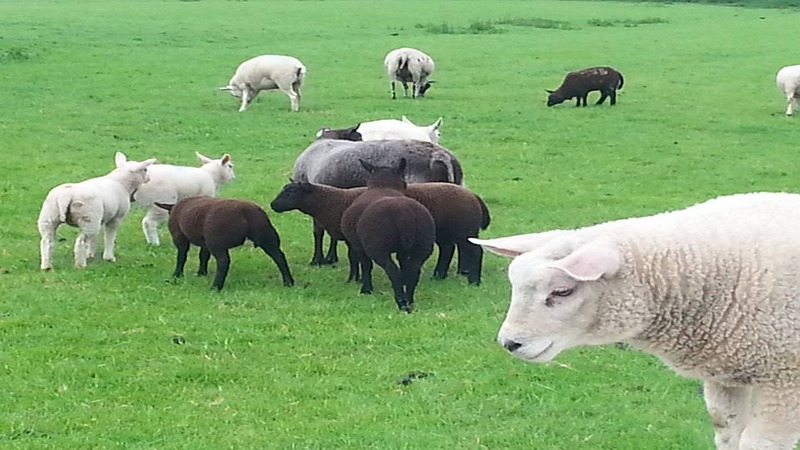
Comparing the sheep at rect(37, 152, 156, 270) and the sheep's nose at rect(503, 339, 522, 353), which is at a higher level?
the sheep's nose at rect(503, 339, 522, 353)

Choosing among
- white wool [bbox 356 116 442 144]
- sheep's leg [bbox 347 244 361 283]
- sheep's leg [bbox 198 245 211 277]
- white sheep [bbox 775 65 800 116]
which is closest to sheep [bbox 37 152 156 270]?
sheep's leg [bbox 198 245 211 277]

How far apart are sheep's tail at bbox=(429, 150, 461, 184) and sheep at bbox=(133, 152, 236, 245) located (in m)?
2.26

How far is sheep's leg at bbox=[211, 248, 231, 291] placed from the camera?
32.3 ft

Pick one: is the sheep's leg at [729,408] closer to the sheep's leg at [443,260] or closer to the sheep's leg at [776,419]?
the sheep's leg at [776,419]

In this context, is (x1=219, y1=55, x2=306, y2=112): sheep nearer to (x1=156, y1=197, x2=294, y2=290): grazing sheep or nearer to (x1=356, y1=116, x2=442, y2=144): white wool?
(x1=356, y1=116, x2=442, y2=144): white wool

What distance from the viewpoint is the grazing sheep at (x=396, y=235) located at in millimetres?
9266

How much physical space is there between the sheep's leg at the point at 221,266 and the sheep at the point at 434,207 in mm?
649

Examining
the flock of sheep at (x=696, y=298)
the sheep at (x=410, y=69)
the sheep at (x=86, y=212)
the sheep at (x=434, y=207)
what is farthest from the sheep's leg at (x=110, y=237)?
the sheep at (x=410, y=69)

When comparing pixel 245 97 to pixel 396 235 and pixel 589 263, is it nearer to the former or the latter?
pixel 396 235

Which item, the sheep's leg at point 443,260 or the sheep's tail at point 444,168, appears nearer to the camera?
the sheep's leg at point 443,260

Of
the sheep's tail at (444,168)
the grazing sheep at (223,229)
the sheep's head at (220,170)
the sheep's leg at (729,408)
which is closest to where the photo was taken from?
the sheep's leg at (729,408)

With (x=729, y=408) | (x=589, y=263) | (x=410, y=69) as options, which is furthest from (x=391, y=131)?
(x=410, y=69)

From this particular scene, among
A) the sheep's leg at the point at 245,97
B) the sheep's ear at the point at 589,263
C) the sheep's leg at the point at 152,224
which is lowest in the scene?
the sheep's leg at the point at 245,97

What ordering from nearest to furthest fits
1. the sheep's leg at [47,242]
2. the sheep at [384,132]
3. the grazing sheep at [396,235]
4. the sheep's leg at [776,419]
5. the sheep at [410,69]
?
1. the sheep's leg at [776,419]
2. the grazing sheep at [396,235]
3. the sheep's leg at [47,242]
4. the sheep at [384,132]
5. the sheep at [410,69]
